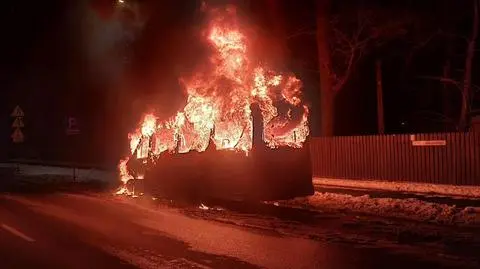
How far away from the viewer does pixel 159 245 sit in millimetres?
10695

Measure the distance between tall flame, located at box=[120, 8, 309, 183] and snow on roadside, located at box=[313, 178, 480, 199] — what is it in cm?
519

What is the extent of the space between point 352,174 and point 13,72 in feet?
137

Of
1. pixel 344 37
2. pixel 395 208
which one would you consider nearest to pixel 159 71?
pixel 344 37

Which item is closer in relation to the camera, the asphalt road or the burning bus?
the asphalt road

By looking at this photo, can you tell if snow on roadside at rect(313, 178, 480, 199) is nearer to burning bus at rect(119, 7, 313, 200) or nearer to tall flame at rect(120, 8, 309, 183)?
burning bus at rect(119, 7, 313, 200)

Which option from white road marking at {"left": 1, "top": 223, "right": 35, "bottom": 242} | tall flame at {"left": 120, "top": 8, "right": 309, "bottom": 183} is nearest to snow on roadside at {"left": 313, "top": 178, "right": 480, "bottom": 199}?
→ tall flame at {"left": 120, "top": 8, "right": 309, "bottom": 183}

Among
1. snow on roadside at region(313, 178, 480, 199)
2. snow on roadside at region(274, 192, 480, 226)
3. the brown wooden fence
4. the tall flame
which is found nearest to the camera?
snow on roadside at region(274, 192, 480, 226)

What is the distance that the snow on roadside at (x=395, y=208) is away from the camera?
43.5 feet

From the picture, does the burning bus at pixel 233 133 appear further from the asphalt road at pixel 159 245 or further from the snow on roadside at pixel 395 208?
the asphalt road at pixel 159 245

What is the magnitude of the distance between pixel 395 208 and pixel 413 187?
282 inches

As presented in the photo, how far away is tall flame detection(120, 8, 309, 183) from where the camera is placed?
17500 millimetres

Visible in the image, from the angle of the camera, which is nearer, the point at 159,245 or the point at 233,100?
the point at 159,245

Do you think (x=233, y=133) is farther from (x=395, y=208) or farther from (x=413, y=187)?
(x=413, y=187)

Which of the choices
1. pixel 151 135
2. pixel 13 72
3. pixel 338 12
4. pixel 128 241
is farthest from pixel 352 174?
pixel 13 72
